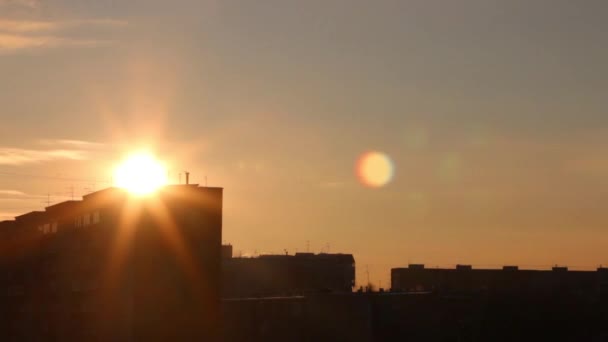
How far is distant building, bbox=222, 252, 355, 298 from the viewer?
4594 inches

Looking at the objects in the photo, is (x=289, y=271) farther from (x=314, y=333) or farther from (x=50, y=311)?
(x=50, y=311)

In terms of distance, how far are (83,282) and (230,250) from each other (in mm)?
74484

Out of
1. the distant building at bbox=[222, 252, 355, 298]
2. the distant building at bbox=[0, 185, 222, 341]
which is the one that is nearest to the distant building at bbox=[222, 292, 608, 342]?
the distant building at bbox=[0, 185, 222, 341]

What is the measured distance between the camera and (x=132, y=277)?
57.0m

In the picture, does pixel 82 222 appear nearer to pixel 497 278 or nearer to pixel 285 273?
pixel 285 273

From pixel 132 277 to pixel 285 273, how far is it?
221 feet

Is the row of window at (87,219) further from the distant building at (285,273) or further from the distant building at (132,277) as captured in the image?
the distant building at (285,273)

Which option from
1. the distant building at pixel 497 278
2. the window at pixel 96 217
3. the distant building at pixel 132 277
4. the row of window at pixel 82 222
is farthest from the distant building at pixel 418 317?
the distant building at pixel 497 278

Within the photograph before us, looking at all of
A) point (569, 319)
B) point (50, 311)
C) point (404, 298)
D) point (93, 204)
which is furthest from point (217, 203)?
Result: point (569, 319)

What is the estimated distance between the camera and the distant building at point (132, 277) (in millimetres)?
57312

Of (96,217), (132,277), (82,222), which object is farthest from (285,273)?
(132,277)

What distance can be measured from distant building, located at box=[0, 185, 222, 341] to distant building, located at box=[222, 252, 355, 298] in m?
49.8

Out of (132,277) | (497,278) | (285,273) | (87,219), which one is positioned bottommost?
(132,277)

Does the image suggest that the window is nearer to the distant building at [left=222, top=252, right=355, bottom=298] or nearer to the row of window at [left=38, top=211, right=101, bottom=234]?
the row of window at [left=38, top=211, right=101, bottom=234]
